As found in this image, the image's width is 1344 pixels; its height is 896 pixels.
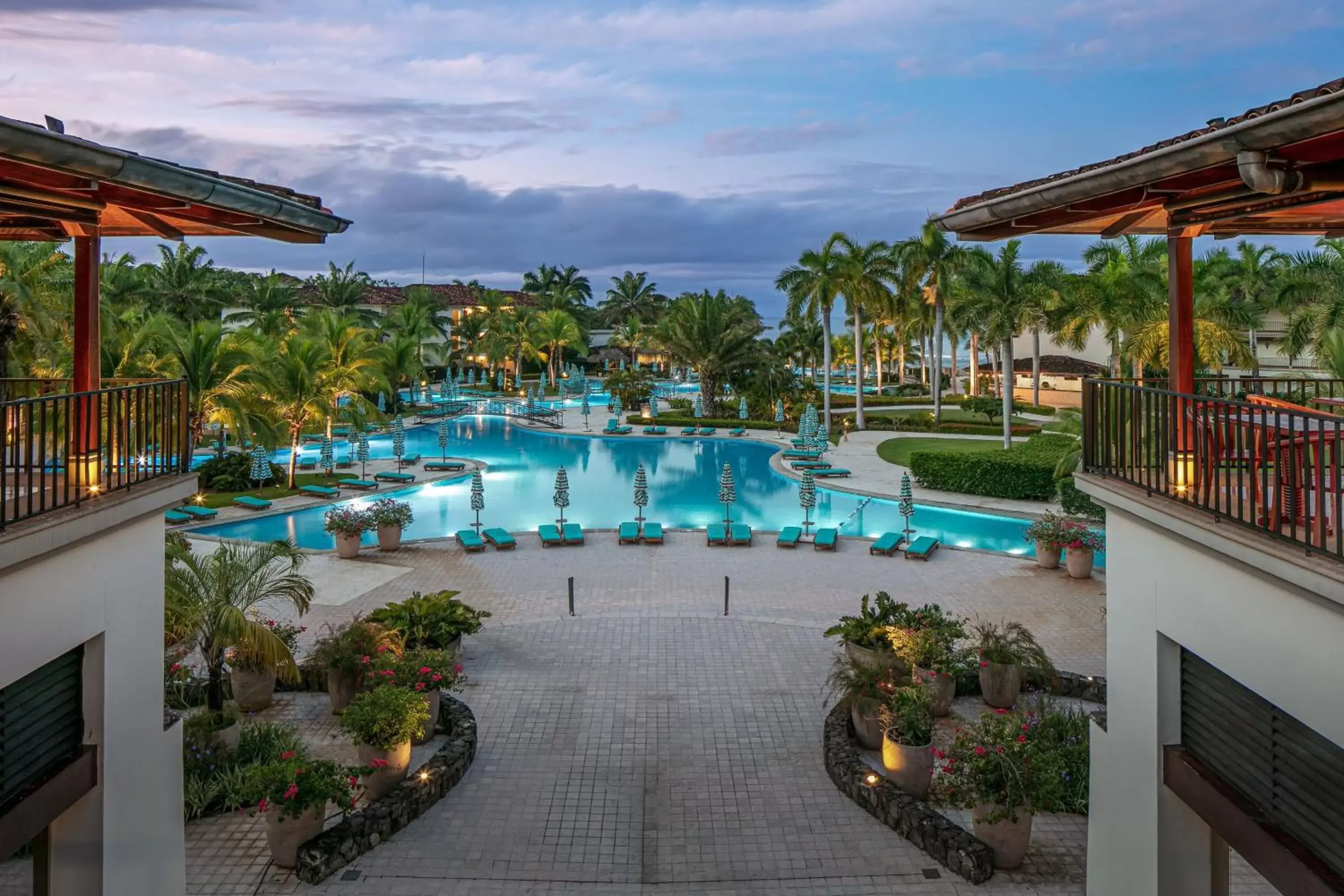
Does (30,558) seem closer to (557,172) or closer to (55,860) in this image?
(55,860)

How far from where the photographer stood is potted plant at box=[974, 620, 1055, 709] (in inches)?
433

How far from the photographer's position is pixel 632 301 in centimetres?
8362

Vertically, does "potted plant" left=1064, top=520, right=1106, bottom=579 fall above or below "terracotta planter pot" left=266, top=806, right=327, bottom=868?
above

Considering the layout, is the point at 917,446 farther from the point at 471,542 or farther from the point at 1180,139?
the point at 1180,139

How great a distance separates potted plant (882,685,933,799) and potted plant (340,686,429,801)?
4.74 meters

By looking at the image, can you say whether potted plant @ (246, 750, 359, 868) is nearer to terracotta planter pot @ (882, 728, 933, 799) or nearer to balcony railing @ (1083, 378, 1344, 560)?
terracotta planter pot @ (882, 728, 933, 799)

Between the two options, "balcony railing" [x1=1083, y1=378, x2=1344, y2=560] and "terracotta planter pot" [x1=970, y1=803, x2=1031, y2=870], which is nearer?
"balcony railing" [x1=1083, y1=378, x2=1344, y2=560]

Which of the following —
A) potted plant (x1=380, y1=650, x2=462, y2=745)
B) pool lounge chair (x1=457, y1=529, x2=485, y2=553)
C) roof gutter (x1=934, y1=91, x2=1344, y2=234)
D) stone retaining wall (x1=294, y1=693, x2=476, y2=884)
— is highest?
roof gutter (x1=934, y1=91, x2=1344, y2=234)

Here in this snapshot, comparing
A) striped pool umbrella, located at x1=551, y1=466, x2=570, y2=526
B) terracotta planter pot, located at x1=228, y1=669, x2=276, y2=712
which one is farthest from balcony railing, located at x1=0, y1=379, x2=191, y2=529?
striped pool umbrella, located at x1=551, y1=466, x2=570, y2=526

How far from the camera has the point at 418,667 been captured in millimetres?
9898

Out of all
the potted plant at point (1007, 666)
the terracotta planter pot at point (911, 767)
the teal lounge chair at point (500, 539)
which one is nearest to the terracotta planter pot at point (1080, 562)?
the potted plant at point (1007, 666)

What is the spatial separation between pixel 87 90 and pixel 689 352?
96.4 feet

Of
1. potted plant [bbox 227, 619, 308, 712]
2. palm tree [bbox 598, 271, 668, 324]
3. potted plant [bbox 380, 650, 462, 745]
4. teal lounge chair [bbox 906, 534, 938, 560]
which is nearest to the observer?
potted plant [bbox 380, 650, 462, 745]

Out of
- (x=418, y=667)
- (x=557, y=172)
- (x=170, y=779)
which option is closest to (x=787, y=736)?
(x=418, y=667)
